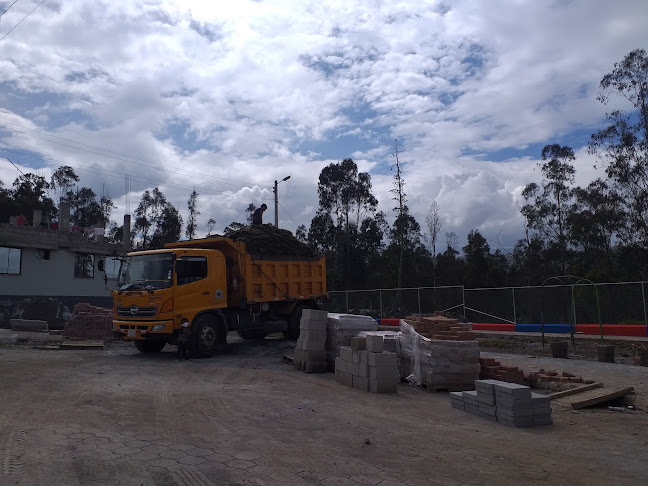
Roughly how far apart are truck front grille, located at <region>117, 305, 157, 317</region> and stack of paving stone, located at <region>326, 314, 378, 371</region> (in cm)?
444

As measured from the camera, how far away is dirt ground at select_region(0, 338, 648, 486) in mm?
4965

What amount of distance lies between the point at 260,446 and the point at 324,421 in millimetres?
1569

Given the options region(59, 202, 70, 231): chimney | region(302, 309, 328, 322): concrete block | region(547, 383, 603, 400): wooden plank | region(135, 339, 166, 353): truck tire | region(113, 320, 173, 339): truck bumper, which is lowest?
region(547, 383, 603, 400): wooden plank

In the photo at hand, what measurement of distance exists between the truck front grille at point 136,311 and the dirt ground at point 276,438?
2507 mm

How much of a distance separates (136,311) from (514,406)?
943cm

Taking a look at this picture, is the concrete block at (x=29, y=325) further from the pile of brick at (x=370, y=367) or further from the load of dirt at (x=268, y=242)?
the pile of brick at (x=370, y=367)

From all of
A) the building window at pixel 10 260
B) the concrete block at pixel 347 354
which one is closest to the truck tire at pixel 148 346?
the concrete block at pixel 347 354

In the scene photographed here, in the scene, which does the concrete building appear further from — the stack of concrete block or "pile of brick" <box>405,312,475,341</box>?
"pile of brick" <box>405,312,475,341</box>

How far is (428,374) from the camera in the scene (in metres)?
9.88

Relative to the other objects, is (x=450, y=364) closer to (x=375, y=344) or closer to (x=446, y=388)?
(x=446, y=388)

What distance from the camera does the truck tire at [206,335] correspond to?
1332 cm

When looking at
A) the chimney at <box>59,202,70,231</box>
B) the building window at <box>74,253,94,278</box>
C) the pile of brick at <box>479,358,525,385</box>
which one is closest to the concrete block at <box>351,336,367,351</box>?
the pile of brick at <box>479,358,525,385</box>

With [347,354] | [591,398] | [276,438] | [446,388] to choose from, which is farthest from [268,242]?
[591,398]

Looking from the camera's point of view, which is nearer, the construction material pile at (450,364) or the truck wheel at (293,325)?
the construction material pile at (450,364)
